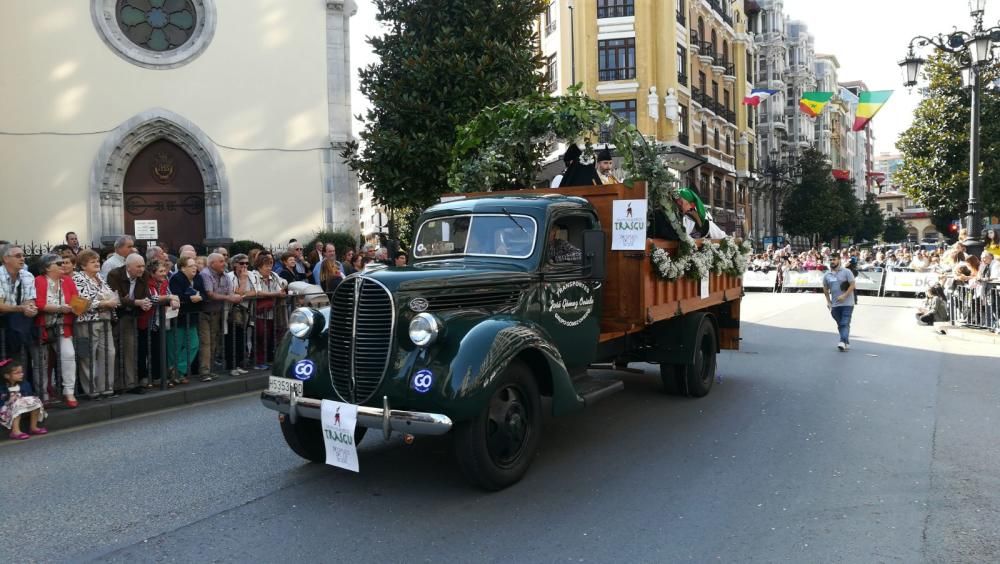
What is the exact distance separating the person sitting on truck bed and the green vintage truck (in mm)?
15

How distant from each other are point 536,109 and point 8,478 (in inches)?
238

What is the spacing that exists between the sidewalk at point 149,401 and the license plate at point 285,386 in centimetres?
338

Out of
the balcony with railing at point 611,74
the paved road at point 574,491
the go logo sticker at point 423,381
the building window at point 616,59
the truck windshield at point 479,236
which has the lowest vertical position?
the paved road at point 574,491

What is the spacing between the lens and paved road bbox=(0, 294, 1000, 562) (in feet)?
13.7

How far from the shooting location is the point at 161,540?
433 cm

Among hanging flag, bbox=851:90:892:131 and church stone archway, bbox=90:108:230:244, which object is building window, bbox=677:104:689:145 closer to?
hanging flag, bbox=851:90:892:131

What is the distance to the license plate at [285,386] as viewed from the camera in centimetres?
523

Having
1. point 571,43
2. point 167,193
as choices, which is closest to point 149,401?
point 167,193

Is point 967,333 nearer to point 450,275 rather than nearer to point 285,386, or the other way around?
point 450,275

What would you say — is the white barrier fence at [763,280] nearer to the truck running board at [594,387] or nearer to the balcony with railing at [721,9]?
the balcony with railing at [721,9]

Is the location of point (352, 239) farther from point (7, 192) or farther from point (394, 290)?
point (394, 290)

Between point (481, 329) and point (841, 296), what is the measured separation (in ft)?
31.9

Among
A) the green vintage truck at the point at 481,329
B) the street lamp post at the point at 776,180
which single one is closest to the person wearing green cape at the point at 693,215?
the green vintage truck at the point at 481,329

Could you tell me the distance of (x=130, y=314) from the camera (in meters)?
8.33
